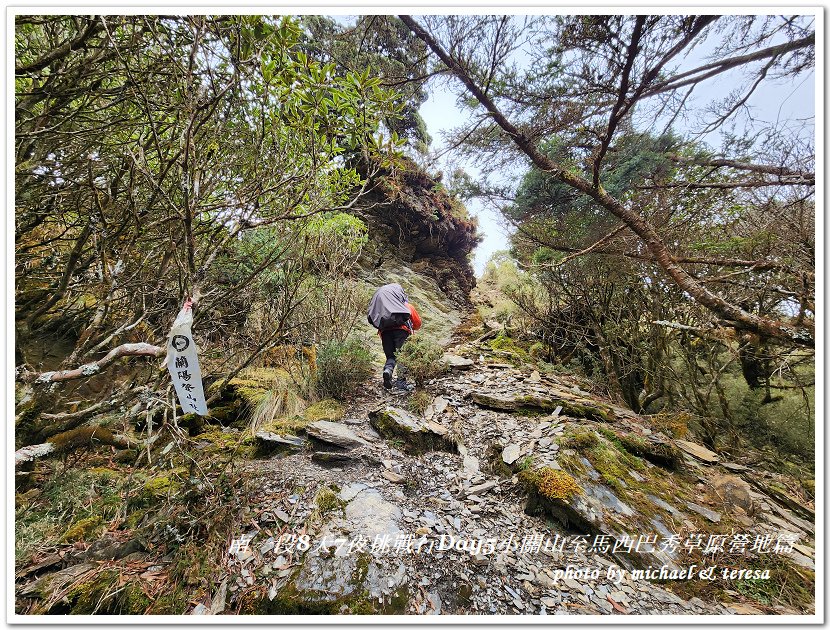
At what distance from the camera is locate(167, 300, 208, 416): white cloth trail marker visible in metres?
1.33

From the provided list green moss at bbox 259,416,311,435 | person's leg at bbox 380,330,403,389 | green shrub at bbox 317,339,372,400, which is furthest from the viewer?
person's leg at bbox 380,330,403,389

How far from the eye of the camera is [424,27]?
2764 mm

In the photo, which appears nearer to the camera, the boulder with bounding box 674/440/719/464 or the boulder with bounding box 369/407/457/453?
the boulder with bounding box 369/407/457/453

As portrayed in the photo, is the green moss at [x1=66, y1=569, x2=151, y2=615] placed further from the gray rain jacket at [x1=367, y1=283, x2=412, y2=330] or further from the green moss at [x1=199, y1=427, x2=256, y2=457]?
the gray rain jacket at [x1=367, y1=283, x2=412, y2=330]

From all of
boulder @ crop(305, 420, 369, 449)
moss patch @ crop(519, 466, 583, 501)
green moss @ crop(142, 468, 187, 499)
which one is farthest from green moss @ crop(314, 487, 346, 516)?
moss patch @ crop(519, 466, 583, 501)

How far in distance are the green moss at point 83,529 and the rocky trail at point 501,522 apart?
0.86 meters

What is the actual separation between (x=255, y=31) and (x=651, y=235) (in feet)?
12.2

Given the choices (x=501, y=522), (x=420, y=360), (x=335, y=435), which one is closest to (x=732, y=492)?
(x=501, y=522)

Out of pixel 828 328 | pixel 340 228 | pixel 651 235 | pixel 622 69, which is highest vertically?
pixel 622 69

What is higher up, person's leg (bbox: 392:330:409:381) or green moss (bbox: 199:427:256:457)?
person's leg (bbox: 392:330:409:381)

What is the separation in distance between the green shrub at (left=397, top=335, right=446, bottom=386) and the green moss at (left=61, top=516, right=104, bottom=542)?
11.0 feet
